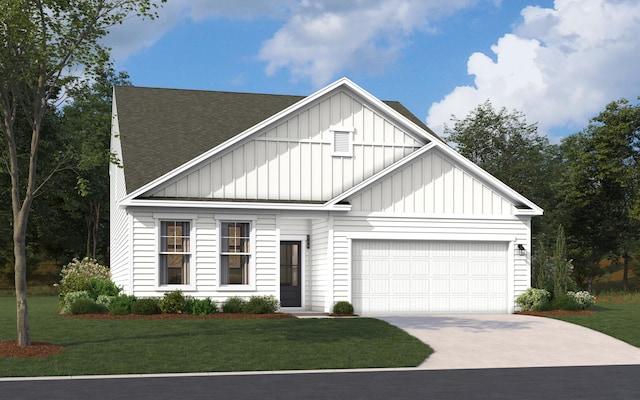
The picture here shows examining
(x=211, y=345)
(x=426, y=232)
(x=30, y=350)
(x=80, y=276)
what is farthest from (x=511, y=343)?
(x=80, y=276)

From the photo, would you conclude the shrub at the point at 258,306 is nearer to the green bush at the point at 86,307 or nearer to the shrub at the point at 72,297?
the green bush at the point at 86,307

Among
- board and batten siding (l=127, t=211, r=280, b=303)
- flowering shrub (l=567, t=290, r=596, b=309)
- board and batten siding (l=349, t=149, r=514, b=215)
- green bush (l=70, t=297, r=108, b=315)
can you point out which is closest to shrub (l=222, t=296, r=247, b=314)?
board and batten siding (l=127, t=211, r=280, b=303)

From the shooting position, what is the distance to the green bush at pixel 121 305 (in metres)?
24.0

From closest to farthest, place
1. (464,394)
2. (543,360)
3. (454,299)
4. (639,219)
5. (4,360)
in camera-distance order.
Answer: (464,394) → (4,360) → (543,360) → (454,299) → (639,219)

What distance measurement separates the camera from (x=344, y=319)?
23.2 meters

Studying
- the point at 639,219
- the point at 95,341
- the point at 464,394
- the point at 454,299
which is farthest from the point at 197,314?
the point at 639,219

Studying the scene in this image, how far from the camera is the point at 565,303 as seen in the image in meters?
27.0

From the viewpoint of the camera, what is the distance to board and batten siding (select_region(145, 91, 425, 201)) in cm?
2638

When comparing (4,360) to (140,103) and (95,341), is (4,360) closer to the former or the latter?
(95,341)

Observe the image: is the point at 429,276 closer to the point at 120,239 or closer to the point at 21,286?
the point at 120,239

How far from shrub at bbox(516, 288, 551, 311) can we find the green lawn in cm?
731

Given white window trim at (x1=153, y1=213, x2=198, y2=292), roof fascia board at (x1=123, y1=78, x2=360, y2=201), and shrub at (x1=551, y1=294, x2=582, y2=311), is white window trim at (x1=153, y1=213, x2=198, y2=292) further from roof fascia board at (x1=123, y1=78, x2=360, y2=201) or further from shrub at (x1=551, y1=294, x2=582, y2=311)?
shrub at (x1=551, y1=294, x2=582, y2=311)

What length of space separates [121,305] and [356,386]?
41.4 feet

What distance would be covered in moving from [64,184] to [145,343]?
36.7m
